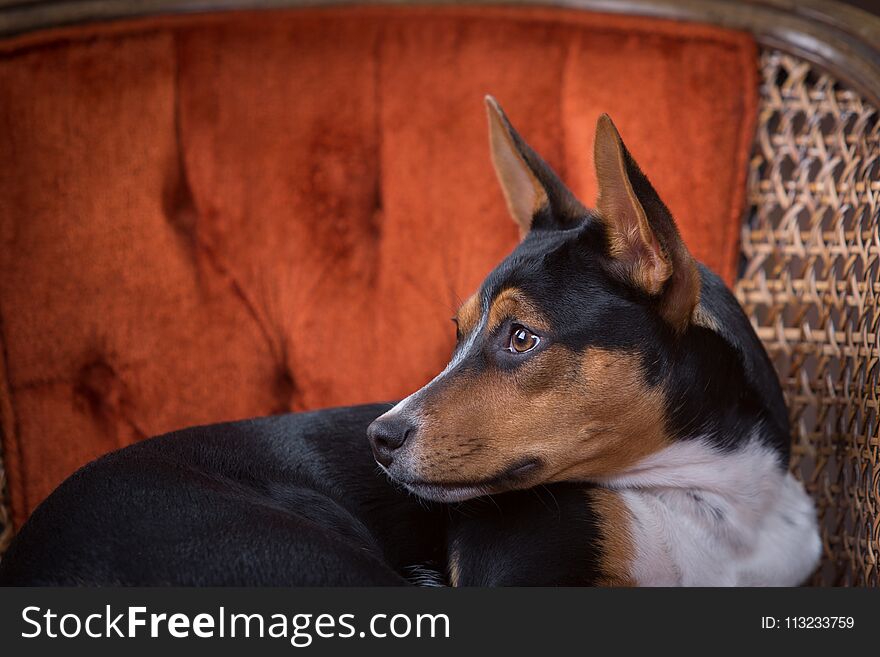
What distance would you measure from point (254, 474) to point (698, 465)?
913 millimetres

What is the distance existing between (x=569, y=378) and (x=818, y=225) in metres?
1.08

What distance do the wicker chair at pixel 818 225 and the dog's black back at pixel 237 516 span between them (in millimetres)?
896

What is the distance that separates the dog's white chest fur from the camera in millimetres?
1908

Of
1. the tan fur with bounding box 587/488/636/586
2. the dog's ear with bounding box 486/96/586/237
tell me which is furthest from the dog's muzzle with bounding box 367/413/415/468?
the dog's ear with bounding box 486/96/586/237

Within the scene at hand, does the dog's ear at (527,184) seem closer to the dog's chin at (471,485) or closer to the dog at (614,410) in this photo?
the dog at (614,410)

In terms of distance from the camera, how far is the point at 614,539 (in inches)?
72.7

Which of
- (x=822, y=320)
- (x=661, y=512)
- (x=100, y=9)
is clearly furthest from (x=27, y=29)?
(x=822, y=320)

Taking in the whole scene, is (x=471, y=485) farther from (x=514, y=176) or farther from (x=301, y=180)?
(x=301, y=180)

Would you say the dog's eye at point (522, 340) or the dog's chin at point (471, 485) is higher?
the dog's eye at point (522, 340)

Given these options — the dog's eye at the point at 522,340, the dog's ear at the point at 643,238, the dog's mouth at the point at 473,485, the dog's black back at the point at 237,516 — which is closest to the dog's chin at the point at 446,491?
the dog's mouth at the point at 473,485

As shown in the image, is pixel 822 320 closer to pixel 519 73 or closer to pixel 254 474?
pixel 519 73

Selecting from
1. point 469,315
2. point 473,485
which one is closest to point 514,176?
point 469,315

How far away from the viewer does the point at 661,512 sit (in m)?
1.94

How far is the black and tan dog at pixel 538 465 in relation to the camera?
1.66 metres
